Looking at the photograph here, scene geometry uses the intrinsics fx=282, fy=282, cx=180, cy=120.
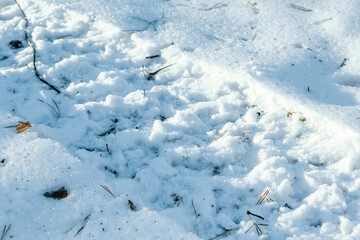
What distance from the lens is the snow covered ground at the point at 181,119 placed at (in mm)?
1587

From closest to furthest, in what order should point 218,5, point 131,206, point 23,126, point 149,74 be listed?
point 131,206, point 23,126, point 149,74, point 218,5

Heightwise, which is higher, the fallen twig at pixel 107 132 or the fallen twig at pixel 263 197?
the fallen twig at pixel 263 197

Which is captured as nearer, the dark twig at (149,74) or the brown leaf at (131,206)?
the brown leaf at (131,206)

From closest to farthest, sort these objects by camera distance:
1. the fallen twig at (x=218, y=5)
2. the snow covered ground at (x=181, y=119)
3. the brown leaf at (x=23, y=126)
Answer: the snow covered ground at (x=181, y=119), the brown leaf at (x=23, y=126), the fallen twig at (x=218, y=5)

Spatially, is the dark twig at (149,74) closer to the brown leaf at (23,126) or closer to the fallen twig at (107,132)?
the fallen twig at (107,132)

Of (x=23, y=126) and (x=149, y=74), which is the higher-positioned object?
(x=149, y=74)

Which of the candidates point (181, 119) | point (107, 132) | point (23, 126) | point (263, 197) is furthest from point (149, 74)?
point (263, 197)

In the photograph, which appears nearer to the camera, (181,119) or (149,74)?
(181,119)

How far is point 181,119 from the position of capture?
211cm

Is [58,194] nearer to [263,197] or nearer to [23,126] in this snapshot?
[23,126]

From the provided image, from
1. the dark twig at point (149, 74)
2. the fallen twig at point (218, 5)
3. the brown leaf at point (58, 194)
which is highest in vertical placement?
the fallen twig at point (218, 5)

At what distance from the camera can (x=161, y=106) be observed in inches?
87.7

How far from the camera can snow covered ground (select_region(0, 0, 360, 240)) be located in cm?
159

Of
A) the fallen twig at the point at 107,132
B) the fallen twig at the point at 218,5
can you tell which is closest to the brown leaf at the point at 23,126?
the fallen twig at the point at 107,132
